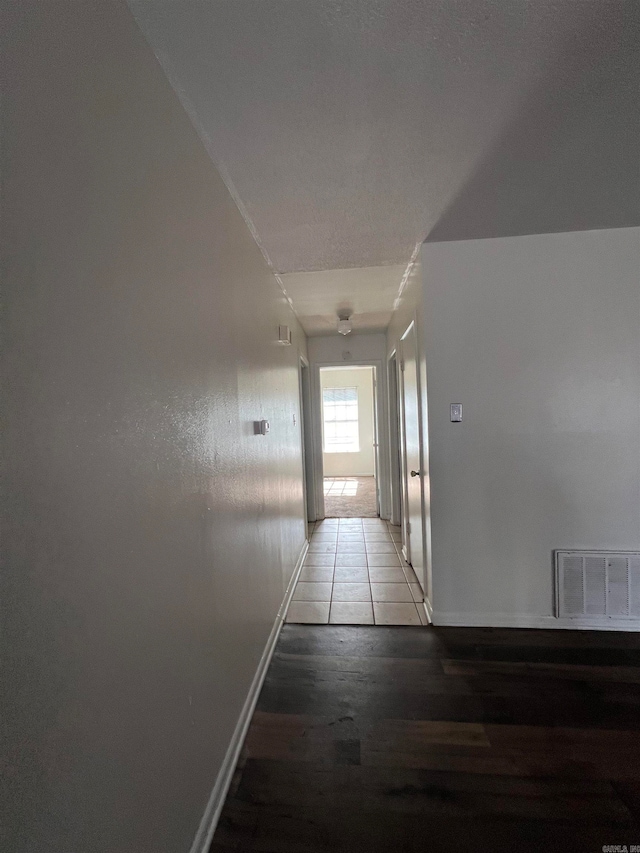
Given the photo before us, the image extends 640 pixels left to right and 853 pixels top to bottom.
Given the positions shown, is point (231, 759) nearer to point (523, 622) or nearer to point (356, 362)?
point (523, 622)

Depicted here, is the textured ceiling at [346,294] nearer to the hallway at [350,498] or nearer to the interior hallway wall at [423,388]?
the interior hallway wall at [423,388]

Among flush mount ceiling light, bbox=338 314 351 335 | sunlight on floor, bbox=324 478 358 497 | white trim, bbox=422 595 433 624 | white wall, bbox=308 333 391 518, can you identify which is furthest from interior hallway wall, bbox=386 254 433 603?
sunlight on floor, bbox=324 478 358 497

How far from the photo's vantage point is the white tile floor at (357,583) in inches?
87.7

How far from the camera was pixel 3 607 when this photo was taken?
49cm

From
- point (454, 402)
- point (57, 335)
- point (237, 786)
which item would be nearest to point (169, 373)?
point (57, 335)

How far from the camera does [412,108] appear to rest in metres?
1.17

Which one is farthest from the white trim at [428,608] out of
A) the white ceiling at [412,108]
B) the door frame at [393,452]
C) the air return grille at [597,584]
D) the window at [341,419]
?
the window at [341,419]

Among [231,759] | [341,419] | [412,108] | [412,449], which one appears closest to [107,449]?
[231,759]

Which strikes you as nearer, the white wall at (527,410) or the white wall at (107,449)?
the white wall at (107,449)

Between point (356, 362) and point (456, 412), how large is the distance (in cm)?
234

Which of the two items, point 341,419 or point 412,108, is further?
point 341,419

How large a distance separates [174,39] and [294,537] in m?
2.76

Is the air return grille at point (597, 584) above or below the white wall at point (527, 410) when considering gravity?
below

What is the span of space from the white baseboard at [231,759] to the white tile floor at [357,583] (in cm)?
43
